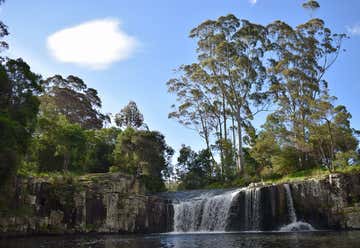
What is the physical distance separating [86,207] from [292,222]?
1442cm

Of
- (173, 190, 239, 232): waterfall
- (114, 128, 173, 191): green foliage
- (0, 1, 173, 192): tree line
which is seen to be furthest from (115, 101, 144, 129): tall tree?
(173, 190, 239, 232): waterfall

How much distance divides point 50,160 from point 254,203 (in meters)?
19.5

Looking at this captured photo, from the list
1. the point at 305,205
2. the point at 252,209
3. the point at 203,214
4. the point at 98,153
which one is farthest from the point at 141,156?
the point at 305,205

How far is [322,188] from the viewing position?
2544cm

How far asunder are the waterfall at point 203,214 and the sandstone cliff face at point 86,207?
1.16 meters

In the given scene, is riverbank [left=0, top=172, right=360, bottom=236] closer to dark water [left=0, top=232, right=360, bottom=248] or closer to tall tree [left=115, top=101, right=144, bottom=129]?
dark water [left=0, top=232, right=360, bottom=248]

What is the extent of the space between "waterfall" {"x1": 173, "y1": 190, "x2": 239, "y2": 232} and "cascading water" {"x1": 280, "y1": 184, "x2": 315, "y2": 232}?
3848 millimetres

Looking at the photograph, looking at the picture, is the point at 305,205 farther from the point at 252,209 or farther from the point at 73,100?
the point at 73,100

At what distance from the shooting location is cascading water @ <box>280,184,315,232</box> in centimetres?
2478

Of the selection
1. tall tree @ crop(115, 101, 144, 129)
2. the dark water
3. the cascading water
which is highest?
tall tree @ crop(115, 101, 144, 129)

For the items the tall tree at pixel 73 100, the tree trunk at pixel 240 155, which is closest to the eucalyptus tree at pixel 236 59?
the tree trunk at pixel 240 155

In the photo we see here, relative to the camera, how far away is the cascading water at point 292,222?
24.8 m

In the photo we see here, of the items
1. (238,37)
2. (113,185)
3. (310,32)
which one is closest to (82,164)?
(113,185)

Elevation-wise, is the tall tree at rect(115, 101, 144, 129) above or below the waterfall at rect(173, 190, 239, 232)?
above
